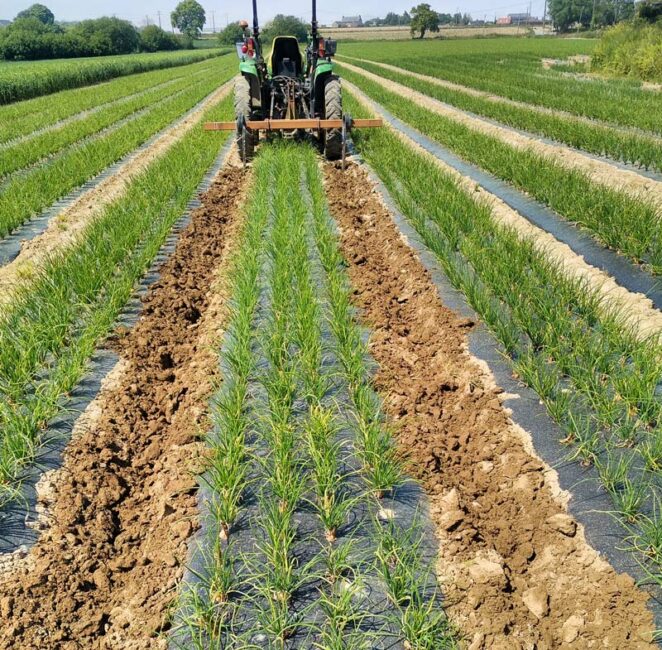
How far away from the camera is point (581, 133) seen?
29.7 ft

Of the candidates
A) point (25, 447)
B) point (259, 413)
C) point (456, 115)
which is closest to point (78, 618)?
point (25, 447)

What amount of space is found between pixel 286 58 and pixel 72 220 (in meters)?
4.68

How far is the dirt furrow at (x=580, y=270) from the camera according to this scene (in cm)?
370

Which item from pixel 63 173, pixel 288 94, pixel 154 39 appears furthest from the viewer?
pixel 154 39

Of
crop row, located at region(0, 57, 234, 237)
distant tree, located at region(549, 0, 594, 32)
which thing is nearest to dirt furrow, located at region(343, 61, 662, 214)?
crop row, located at region(0, 57, 234, 237)

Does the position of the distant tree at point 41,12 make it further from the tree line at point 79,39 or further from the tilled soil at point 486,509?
the tilled soil at point 486,509

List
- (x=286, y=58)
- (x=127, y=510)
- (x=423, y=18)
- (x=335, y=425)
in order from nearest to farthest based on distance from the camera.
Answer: (x=127, y=510)
(x=335, y=425)
(x=286, y=58)
(x=423, y=18)

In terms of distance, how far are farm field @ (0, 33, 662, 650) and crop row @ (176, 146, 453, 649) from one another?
1cm

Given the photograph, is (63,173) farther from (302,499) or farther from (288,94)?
(302,499)

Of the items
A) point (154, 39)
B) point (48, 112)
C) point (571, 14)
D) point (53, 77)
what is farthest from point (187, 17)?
point (48, 112)

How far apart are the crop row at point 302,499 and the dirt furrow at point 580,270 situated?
1774mm

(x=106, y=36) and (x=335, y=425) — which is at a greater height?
(x=106, y=36)

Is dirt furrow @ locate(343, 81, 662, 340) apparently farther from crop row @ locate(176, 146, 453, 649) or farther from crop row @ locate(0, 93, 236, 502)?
crop row @ locate(0, 93, 236, 502)

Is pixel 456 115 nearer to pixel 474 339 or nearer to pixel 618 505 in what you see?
pixel 474 339
